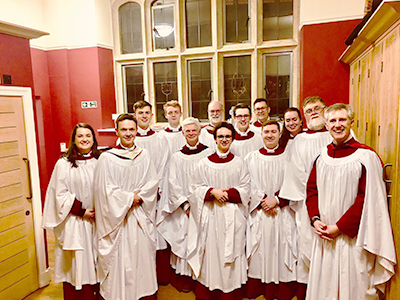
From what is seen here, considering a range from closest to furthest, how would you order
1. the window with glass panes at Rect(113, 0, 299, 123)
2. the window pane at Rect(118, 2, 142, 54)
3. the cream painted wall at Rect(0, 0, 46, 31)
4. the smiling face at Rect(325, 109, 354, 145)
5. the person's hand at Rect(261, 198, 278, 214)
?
the smiling face at Rect(325, 109, 354, 145) < the person's hand at Rect(261, 198, 278, 214) < the cream painted wall at Rect(0, 0, 46, 31) < the window with glass panes at Rect(113, 0, 299, 123) < the window pane at Rect(118, 2, 142, 54)

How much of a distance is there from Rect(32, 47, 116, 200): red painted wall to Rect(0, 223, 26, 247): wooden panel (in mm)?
2893

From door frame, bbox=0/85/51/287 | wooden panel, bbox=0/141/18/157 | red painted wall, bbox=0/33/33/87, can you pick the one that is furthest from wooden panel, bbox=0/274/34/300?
red painted wall, bbox=0/33/33/87

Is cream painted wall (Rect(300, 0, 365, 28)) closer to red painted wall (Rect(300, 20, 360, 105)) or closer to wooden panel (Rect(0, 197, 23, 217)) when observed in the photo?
red painted wall (Rect(300, 20, 360, 105))

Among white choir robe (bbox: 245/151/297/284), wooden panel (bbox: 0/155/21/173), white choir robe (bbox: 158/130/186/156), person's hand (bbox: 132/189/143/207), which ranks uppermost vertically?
white choir robe (bbox: 158/130/186/156)

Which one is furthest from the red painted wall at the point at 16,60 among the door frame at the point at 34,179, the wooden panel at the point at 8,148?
the wooden panel at the point at 8,148

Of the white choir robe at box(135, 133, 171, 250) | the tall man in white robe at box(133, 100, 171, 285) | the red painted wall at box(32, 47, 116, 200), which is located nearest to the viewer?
the tall man in white robe at box(133, 100, 171, 285)

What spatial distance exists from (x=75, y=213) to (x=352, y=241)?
243cm

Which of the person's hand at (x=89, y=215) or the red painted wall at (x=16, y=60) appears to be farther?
the red painted wall at (x=16, y=60)

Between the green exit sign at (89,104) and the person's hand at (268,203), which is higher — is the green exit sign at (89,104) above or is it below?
above

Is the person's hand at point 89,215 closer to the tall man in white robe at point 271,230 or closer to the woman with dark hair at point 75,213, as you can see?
the woman with dark hair at point 75,213

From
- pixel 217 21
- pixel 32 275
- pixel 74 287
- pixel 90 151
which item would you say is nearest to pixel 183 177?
pixel 90 151

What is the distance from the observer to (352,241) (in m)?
2.26

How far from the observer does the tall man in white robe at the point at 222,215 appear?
116 inches

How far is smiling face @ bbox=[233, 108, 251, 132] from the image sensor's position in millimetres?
3771
